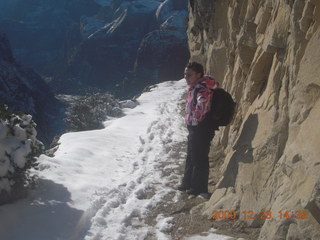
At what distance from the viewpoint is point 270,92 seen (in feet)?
15.4

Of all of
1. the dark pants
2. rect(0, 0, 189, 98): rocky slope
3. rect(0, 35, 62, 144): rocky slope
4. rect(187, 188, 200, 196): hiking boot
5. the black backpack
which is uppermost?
rect(0, 0, 189, 98): rocky slope

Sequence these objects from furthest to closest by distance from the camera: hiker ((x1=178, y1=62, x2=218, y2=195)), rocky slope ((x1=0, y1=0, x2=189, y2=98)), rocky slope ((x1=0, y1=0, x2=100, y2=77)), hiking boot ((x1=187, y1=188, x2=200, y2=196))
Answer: rocky slope ((x1=0, y1=0, x2=100, y2=77)) < rocky slope ((x1=0, y1=0, x2=189, y2=98)) < hiking boot ((x1=187, y1=188, x2=200, y2=196)) < hiker ((x1=178, y1=62, x2=218, y2=195))

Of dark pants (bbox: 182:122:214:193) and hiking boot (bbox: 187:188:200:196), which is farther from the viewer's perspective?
hiking boot (bbox: 187:188:200:196)

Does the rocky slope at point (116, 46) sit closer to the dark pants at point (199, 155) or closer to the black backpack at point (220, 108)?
the dark pants at point (199, 155)

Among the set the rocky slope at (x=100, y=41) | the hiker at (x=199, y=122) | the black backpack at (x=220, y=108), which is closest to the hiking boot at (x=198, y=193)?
the hiker at (x=199, y=122)

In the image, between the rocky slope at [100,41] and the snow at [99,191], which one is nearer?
the snow at [99,191]

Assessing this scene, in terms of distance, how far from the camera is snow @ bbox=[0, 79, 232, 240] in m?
4.60

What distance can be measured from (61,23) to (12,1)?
24060 mm

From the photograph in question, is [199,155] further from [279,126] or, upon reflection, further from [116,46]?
[116,46]

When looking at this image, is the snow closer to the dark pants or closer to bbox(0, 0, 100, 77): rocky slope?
the dark pants

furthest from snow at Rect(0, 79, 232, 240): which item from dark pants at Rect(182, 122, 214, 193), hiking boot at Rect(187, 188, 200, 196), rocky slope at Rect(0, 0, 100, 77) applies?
rocky slope at Rect(0, 0, 100, 77)

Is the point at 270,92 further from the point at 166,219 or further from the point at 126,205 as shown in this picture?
the point at 126,205

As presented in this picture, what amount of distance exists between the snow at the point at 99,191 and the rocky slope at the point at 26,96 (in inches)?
1040

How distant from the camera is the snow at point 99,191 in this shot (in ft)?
15.1
